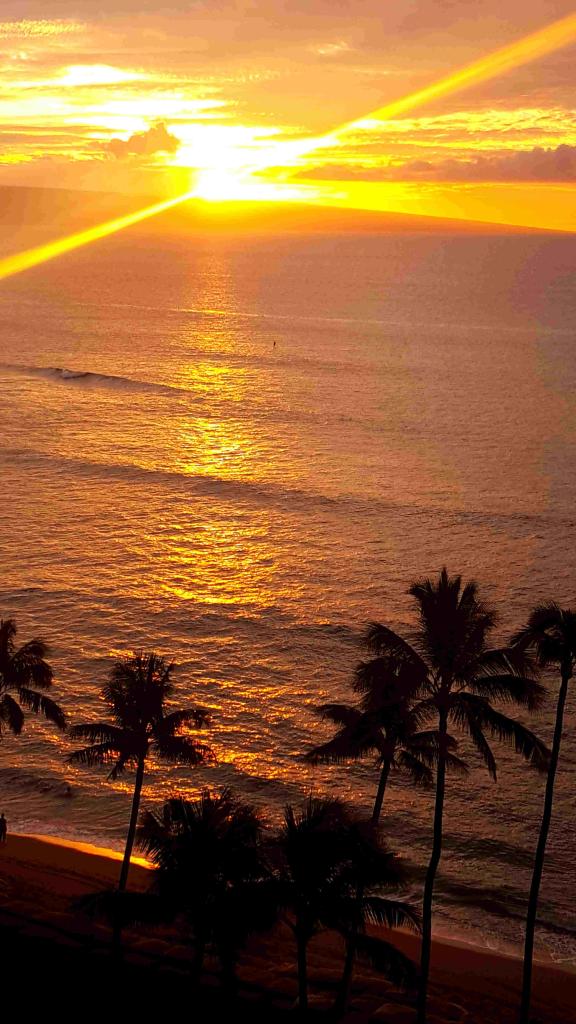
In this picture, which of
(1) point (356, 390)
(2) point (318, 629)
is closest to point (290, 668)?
(2) point (318, 629)

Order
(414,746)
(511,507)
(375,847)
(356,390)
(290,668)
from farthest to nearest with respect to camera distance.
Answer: (356,390), (511,507), (290,668), (414,746), (375,847)

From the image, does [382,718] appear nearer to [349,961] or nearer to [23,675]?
[349,961]

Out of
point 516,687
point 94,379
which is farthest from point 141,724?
point 94,379

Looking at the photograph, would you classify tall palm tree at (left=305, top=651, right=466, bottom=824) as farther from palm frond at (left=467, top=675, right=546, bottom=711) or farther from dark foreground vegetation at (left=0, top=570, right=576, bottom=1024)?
palm frond at (left=467, top=675, right=546, bottom=711)

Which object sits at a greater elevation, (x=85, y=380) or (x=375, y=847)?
(x=85, y=380)

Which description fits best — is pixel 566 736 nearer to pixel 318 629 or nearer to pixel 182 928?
pixel 318 629

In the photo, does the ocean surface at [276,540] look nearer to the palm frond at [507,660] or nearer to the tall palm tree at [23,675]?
the tall palm tree at [23,675]

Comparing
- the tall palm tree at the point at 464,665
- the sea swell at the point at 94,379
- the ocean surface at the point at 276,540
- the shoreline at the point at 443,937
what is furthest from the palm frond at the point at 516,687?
the sea swell at the point at 94,379
